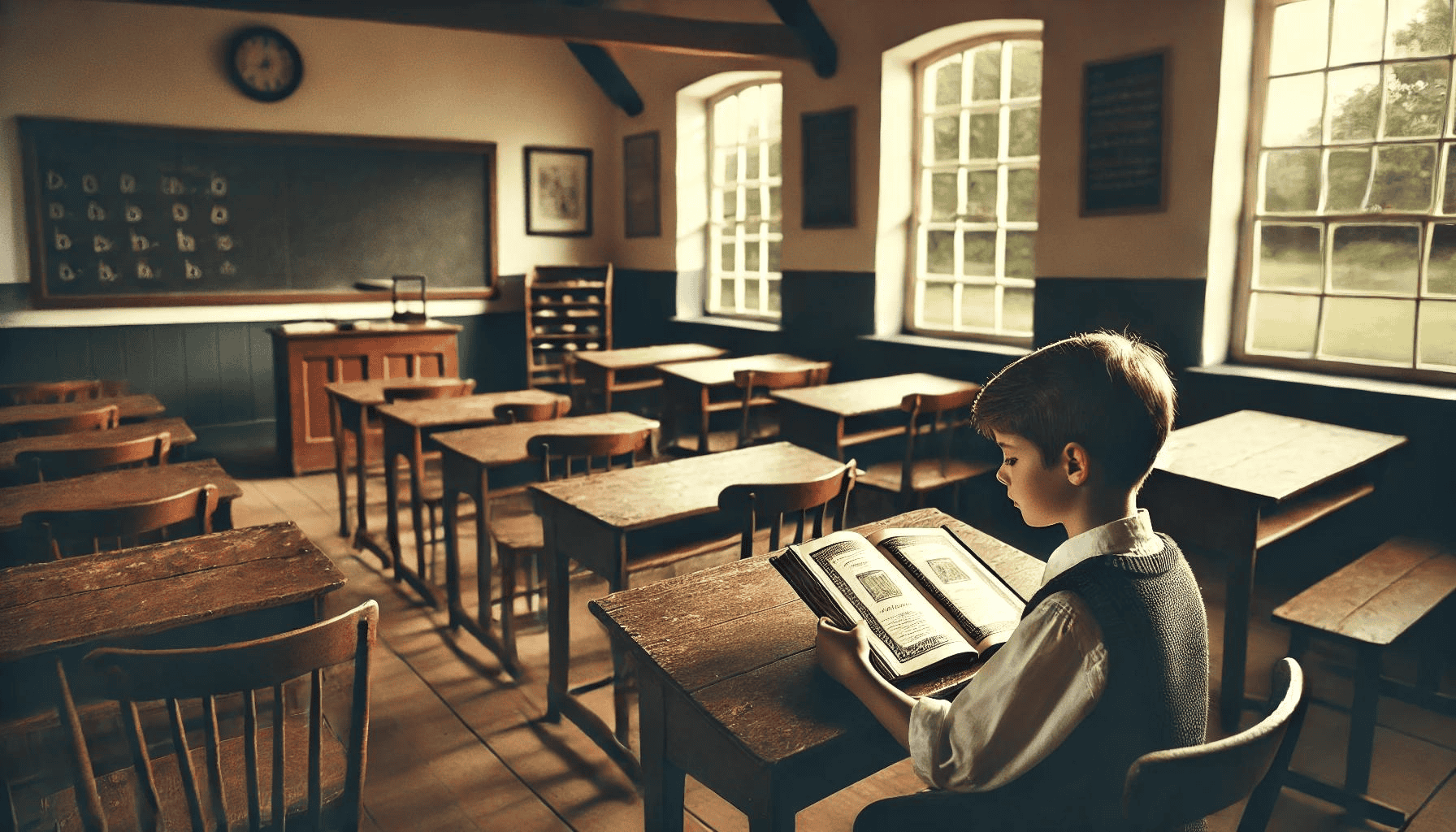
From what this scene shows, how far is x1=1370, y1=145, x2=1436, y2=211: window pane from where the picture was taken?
3.32 m

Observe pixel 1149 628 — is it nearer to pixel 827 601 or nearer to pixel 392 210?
pixel 827 601

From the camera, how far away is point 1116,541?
3.46 feet

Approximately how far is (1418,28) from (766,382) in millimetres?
2647

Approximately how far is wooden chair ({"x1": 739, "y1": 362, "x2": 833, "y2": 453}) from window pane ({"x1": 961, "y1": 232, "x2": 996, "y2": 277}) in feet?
2.87

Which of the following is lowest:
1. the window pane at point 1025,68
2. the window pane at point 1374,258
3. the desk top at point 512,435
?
the desk top at point 512,435

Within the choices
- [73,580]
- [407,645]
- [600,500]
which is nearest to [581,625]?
[407,645]

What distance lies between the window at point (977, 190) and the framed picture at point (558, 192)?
3.09 metres

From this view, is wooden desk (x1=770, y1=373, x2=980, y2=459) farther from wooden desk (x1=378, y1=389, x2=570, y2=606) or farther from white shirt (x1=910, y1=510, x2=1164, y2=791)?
white shirt (x1=910, y1=510, x2=1164, y2=791)

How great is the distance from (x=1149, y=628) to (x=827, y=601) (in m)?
0.44

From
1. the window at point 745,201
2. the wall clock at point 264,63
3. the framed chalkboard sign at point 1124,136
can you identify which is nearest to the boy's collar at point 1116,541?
the framed chalkboard sign at point 1124,136

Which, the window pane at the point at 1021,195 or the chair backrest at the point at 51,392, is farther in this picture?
the window pane at the point at 1021,195

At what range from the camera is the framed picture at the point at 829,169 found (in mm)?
5285

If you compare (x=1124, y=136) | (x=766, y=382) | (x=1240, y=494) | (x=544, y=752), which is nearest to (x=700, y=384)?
(x=766, y=382)

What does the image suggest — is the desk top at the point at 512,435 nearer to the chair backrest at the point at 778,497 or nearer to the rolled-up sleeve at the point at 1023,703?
the chair backrest at the point at 778,497
